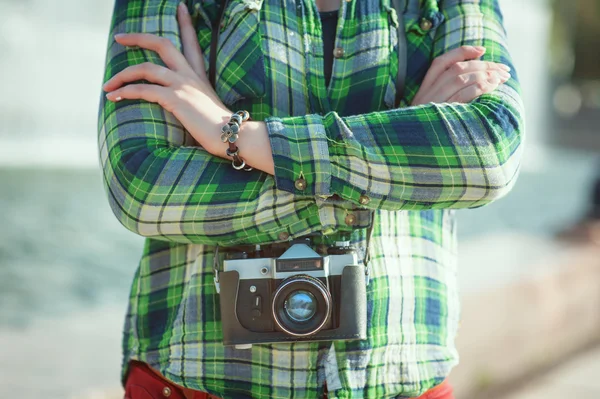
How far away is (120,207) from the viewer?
1422 millimetres

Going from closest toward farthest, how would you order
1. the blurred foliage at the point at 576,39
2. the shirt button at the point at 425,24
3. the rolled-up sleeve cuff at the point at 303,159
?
the rolled-up sleeve cuff at the point at 303,159
the shirt button at the point at 425,24
the blurred foliage at the point at 576,39

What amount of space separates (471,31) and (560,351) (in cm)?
347

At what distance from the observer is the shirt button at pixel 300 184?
1.33 m

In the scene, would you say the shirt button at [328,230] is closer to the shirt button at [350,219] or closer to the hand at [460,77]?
the shirt button at [350,219]

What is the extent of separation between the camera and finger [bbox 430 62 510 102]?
1.50m

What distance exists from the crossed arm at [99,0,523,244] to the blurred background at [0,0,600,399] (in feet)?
4.69

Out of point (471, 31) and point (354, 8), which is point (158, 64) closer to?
point (354, 8)

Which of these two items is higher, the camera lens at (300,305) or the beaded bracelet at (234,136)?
the beaded bracelet at (234,136)

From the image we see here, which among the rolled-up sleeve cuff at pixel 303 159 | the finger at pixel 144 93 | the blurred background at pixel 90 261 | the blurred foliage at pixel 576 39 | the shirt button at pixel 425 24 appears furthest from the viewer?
the blurred foliage at pixel 576 39

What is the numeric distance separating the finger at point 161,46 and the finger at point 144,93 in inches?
2.5

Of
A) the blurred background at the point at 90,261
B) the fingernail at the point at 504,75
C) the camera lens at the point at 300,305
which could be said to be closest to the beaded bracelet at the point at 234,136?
the camera lens at the point at 300,305

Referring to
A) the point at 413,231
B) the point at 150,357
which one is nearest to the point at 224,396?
the point at 150,357

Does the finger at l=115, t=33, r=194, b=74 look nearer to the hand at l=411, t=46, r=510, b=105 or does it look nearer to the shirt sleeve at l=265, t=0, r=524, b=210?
the shirt sleeve at l=265, t=0, r=524, b=210

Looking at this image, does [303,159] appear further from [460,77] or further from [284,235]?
[460,77]
